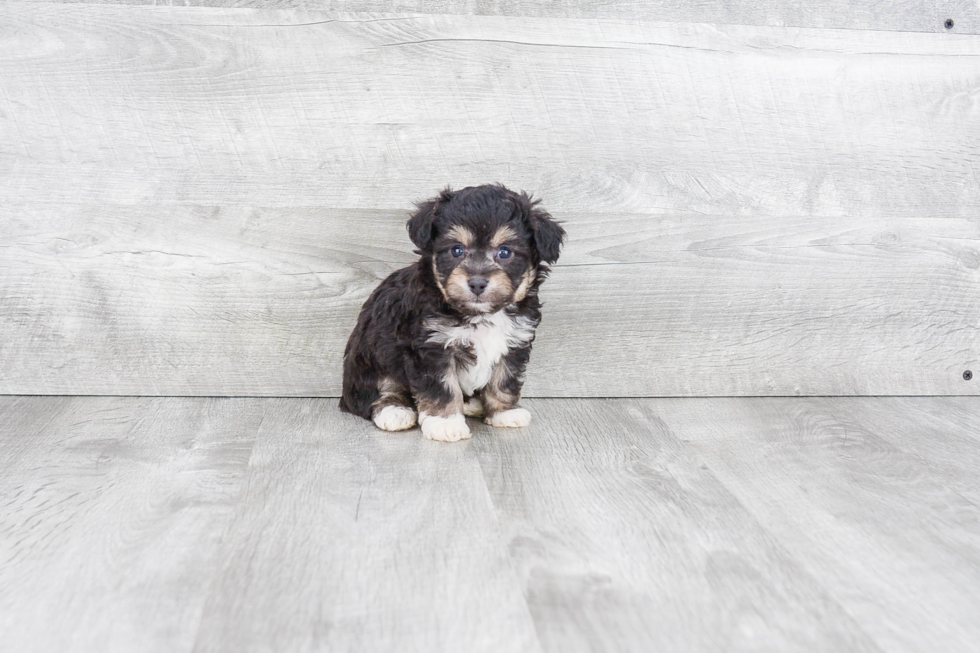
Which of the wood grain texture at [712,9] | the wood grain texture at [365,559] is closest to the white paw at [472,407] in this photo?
the wood grain texture at [365,559]

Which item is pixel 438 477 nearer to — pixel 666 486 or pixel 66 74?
pixel 666 486

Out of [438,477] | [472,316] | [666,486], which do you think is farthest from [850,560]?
[472,316]

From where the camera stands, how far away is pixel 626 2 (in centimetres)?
275

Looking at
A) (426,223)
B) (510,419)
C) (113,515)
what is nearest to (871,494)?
(510,419)

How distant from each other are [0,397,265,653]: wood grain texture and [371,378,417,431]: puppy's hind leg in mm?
369

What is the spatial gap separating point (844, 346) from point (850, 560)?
1485mm

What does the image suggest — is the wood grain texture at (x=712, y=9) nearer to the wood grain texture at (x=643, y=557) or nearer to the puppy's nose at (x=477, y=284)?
the puppy's nose at (x=477, y=284)

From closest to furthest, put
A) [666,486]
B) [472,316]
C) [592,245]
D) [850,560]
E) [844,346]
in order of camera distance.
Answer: [850,560] → [666,486] → [472,316] → [592,245] → [844,346]

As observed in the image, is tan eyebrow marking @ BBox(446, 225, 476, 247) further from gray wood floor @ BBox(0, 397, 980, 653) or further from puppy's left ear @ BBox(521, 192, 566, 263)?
gray wood floor @ BBox(0, 397, 980, 653)

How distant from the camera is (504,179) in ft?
9.05

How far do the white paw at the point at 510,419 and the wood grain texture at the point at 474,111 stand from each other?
0.73 m

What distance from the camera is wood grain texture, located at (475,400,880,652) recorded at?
1418mm

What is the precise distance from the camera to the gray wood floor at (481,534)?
1.42m

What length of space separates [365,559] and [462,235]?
2.98 feet
